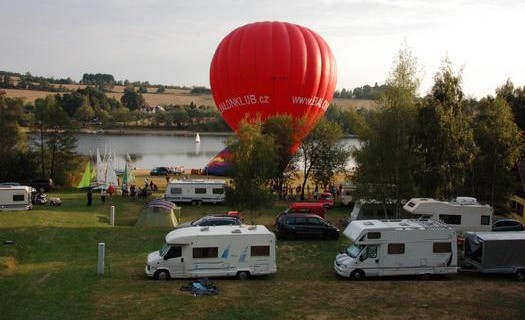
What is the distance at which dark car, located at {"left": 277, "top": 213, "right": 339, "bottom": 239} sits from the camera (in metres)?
26.9

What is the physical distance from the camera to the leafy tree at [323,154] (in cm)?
4453

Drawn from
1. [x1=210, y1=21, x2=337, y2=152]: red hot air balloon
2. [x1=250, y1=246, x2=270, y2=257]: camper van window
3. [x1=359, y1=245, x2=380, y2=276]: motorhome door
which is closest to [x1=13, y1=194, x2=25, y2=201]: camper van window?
[x1=250, y1=246, x2=270, y2=257]: camper van window

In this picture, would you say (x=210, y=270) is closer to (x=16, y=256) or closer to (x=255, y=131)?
(x=16, y=256)

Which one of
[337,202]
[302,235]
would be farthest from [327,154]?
[302,235]

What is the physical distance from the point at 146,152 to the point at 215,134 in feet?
160

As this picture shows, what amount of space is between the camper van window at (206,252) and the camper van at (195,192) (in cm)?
1939

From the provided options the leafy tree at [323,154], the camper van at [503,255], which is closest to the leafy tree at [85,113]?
the leafy tree at [323,154]

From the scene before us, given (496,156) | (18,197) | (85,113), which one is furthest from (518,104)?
(85,113)

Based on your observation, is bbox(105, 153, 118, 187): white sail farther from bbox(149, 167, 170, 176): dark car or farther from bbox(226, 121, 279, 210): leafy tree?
bbox(226, 121, 279, 210): leafy tree

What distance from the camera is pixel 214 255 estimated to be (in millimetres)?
19688

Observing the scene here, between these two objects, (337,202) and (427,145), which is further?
(337,202)

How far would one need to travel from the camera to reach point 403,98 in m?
28.8

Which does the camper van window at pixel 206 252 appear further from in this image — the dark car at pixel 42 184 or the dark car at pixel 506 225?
the dark car at pixel 42 184

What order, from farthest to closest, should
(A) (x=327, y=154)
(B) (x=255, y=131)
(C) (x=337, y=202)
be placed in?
(A) (x=327, y=154)
(C) (x=337, y=202)
(B) (x=255, y=131)
